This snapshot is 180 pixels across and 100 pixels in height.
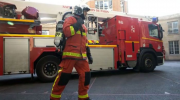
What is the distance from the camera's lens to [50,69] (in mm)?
5410

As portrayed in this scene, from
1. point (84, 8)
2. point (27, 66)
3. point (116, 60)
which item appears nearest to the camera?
point (84, 8)

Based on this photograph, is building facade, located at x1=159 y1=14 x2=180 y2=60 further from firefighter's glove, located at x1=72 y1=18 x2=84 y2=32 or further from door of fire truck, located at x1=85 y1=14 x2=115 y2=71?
firefighter's glove, located at x1=72 y1=18 x2=84 y2=32

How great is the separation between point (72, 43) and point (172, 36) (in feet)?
80.0

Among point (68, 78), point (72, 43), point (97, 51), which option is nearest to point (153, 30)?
point (97, 51)

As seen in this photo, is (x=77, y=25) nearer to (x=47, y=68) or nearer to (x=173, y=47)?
(x=47, y=68)

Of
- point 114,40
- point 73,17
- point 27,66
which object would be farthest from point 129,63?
point 73,17


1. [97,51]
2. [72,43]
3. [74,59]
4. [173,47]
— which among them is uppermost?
[173,47]

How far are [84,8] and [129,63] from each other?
4.67 meters

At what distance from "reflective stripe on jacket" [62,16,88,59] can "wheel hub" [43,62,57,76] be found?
2910mm

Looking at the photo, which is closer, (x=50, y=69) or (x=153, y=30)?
(x=50, y=69)

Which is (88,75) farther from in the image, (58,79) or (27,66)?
(27,66)

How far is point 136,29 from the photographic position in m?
7.16

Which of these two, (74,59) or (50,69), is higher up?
(74,59)

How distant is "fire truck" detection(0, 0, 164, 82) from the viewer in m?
5.00
